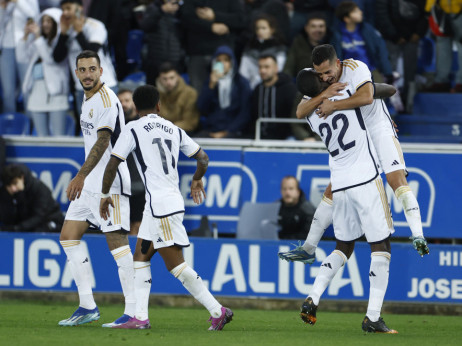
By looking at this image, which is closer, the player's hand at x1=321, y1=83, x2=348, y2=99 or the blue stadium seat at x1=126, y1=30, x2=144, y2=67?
the player's hand at x1=321, y1=83, x2=348, y2=99

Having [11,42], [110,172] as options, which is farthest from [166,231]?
[11,42]

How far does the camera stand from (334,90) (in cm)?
840

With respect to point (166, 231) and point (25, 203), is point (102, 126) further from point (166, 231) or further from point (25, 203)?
point (25, 203)

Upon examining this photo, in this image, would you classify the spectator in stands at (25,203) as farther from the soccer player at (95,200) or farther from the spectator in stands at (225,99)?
the soccer player at (95,200)

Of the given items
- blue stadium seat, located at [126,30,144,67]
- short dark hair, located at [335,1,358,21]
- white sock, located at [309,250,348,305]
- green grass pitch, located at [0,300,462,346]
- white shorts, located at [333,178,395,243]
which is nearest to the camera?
green grass pitch, located at [0,300,462,346]

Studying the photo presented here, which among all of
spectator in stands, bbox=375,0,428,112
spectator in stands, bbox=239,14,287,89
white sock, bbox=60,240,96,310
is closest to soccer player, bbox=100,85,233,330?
white sock, bbox=60,240,96,310

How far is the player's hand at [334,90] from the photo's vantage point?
8383mm

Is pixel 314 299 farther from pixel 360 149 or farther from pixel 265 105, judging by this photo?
pixel 265 105

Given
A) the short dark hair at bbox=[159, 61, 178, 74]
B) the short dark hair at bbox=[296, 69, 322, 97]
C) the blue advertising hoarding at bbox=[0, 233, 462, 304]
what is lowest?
the blue advertising hoarding at bbox=[0, 233, 462, 304]

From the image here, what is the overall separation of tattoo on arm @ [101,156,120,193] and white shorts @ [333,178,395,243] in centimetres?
182

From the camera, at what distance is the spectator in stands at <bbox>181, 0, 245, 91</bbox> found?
14.0m

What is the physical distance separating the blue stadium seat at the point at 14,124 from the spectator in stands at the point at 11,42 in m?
0.33

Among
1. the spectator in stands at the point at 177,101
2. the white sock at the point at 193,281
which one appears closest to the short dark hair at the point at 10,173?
the spectator in stands at the point at 177,101

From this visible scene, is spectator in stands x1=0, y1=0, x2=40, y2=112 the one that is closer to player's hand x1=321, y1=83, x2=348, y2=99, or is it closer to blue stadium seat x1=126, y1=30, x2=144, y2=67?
blue stadium seat x1=126, y1=30, x2=144, y2=67
